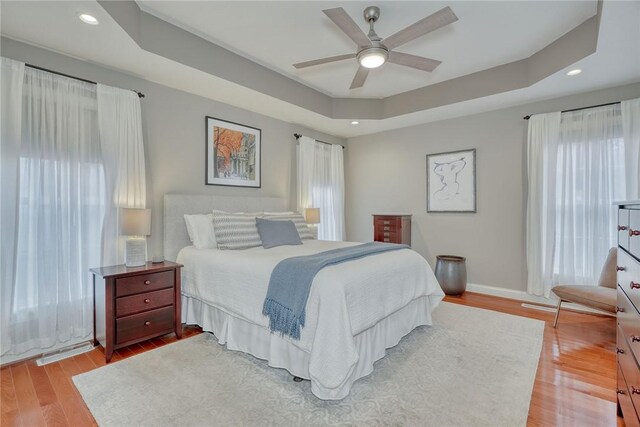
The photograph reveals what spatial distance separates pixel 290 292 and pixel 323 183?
134 inches

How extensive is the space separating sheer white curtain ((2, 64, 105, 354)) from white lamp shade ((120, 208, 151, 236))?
34 centimetres

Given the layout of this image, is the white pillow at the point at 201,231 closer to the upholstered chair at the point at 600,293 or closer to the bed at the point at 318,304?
the bed at the point at 318,304

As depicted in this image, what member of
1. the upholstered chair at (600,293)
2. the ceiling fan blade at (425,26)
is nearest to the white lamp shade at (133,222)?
the ceiling fan blade at (425,26)

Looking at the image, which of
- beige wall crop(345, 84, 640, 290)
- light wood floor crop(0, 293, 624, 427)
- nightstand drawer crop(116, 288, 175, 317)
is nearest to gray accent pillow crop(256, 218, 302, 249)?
nightstand drawer crop(116, 288, 175, 317)

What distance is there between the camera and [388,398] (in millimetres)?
1923

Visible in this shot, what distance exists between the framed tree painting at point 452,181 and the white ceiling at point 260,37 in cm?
70

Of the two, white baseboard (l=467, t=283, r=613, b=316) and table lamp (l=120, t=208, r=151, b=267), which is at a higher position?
table lamp (l=120, t=208, r=151, b=267)

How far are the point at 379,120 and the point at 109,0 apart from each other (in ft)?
11.6

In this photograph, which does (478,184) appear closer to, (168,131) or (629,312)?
(629,312)

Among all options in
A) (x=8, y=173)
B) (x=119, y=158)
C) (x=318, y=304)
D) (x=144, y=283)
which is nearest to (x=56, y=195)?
(x=8, y=173)

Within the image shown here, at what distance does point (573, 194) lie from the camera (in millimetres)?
3598

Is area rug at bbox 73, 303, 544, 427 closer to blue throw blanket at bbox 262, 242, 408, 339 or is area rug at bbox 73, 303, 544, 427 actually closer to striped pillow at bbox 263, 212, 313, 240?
blue throw blanket at bbox 262, 242, 408, 339

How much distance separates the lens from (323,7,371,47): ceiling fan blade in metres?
2.01

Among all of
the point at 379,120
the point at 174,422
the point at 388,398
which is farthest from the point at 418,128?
the point at 174,422
